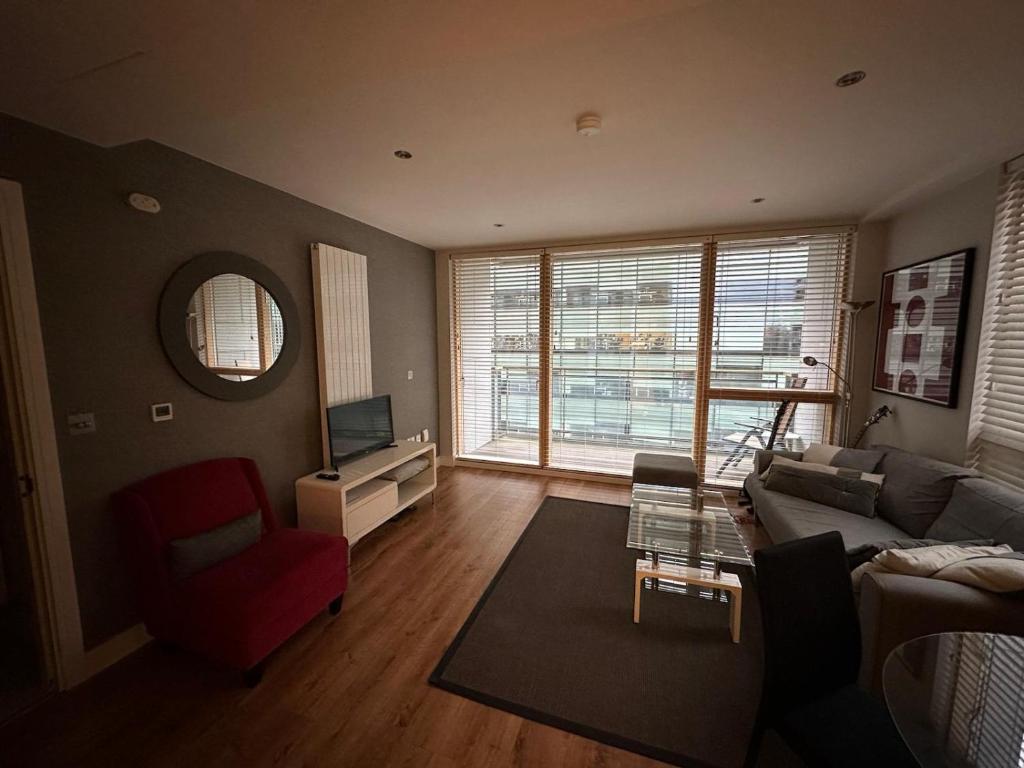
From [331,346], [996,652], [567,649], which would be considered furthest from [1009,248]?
[331,346]

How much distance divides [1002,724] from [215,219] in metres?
3.77

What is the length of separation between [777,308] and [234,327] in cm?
436

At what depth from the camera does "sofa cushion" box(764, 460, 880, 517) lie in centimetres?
254

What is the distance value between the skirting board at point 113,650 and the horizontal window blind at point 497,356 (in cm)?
318

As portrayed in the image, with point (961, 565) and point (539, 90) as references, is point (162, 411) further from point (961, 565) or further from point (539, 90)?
point (961, 565)

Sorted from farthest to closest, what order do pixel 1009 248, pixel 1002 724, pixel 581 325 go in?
pixel 581 325, pixel 1009 248, pixel 1002 724

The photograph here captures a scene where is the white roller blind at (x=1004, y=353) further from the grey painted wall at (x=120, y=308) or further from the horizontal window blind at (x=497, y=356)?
the grey painted wall at (x=120, y=308)

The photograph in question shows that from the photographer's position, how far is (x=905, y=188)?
2662mm

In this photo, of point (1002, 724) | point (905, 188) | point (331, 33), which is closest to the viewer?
point (1002, 724)

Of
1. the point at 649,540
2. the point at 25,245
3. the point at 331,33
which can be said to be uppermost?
the point at 331,33

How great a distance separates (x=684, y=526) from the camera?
98.0 inches

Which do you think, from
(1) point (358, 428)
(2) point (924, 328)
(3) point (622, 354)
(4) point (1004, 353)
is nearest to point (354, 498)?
(1) point (358, 428)

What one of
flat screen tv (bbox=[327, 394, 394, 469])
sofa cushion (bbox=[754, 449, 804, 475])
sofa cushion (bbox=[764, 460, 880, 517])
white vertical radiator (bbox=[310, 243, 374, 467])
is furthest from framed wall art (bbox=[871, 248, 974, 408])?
white vertical radiator (bbox=[310, 243, 374, 467])

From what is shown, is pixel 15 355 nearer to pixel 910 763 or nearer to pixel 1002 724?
pixel 910 763
